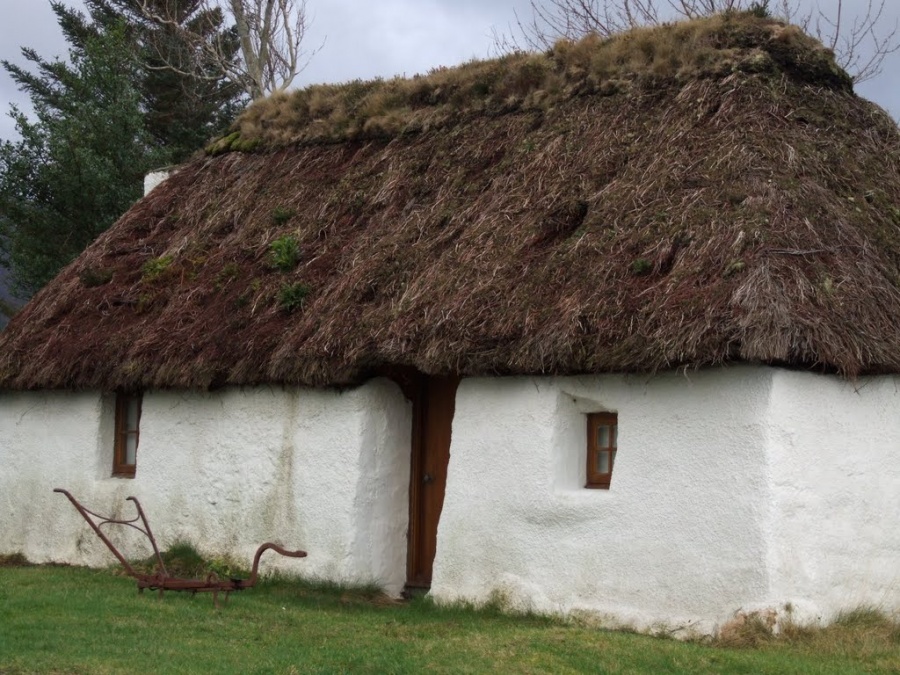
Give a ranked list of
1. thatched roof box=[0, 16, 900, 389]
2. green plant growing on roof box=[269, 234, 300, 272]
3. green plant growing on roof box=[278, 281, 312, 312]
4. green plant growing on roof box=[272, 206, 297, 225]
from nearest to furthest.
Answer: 1. thatched roof box=[0, 16, 900, 389]
2. green plant growing on roof box=[278, 281, 312, 312]
3. green plant growing on roof box=[269, 234, 300, 272]
4. green plant growing on roof box=[272, 206, 297, 225]

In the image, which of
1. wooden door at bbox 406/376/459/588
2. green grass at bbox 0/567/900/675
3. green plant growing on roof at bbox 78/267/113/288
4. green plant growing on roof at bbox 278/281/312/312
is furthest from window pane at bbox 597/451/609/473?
green plant growing on roof at bbox 78/267/113/288

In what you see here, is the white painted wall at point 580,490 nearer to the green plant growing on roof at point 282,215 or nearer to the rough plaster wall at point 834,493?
the rough plaster wall at point 834,493

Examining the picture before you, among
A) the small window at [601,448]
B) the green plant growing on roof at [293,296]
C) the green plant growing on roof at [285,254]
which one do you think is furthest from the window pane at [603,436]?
the green plant growing on roof at [285,254]

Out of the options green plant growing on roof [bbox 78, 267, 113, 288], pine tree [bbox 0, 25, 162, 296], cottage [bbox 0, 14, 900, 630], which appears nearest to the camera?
cottage [bbox 0, 14, 900, 630]

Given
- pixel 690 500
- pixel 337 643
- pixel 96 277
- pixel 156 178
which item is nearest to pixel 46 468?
pixel 96 277

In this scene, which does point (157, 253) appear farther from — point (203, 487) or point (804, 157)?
point (804, 157)

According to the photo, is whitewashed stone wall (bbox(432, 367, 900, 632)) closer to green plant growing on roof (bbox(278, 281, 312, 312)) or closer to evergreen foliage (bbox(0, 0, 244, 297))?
green plant growing on roof (bbox(278, 281, 312, 312))

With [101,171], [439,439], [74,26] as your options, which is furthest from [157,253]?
[74,26]

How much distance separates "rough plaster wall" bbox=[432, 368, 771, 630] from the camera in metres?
9.48

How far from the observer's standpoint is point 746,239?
9875 millimetres

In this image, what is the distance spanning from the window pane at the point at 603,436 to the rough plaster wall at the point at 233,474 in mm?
2273

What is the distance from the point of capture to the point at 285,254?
13500 mm

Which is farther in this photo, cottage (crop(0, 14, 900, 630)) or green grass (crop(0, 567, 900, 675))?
cottage (crop(0, 14, 900, 630))

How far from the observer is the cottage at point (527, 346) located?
9.60m
